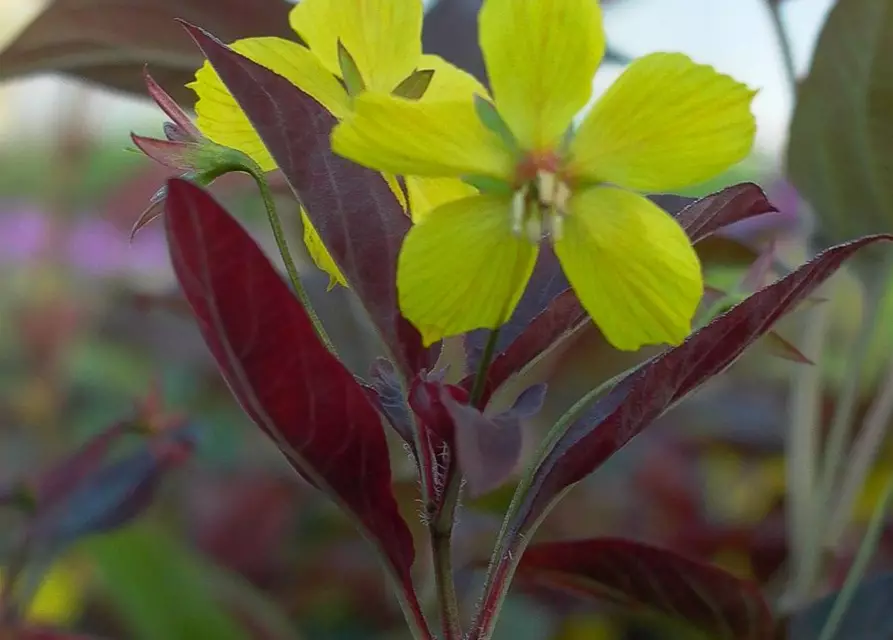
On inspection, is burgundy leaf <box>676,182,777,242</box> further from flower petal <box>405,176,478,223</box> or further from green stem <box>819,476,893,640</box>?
green stem <box>819,476,893,640</box>

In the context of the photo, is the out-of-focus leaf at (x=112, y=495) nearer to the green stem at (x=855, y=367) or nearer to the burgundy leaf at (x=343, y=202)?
the burgundy leaf at (x=343, y=202)

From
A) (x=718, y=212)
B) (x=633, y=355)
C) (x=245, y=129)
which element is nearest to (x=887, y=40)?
(x=718, y=212)

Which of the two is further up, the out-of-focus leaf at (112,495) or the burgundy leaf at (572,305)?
the burgundy leaf at (572,305)

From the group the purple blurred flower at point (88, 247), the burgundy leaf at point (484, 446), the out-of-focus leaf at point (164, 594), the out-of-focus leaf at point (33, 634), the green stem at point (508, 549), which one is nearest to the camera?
the burgundy leaf at point (484, 446)

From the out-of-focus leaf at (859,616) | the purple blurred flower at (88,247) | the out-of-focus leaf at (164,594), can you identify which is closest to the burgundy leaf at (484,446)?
the out-of-focus leaf at (859,616)

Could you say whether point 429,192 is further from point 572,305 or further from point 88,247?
point 88,247

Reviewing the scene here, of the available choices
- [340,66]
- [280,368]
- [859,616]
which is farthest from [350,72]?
[859,616]

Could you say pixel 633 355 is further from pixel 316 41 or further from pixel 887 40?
pixel 316 41
